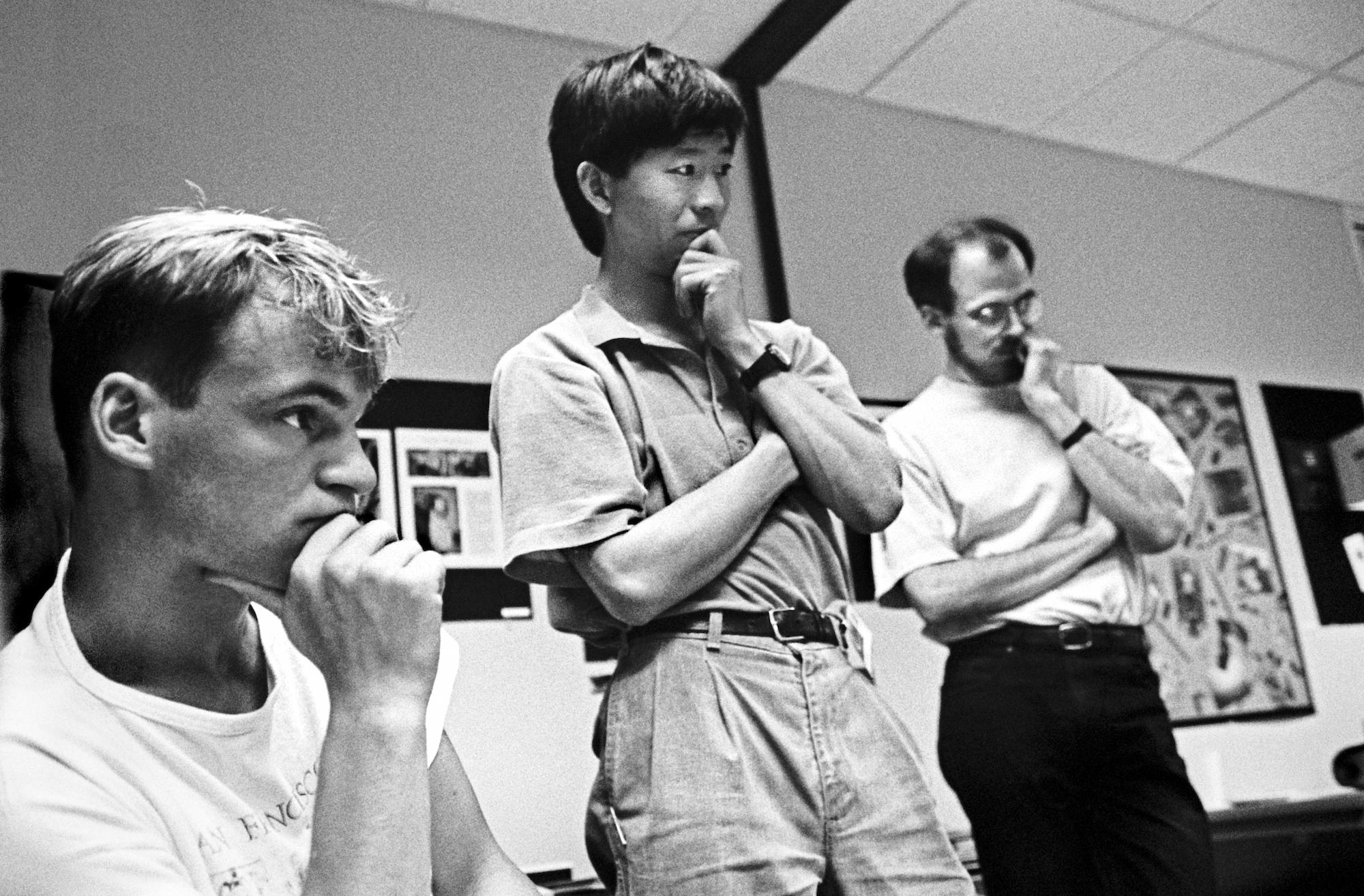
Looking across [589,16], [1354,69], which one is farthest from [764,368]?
[1354,69]

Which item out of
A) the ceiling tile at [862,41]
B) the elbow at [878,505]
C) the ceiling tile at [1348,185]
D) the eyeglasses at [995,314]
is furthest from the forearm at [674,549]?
the ceiling tile at [1348,185]

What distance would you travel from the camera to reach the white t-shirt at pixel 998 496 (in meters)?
1.85

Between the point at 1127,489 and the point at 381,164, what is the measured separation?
1758mm

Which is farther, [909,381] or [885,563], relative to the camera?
[909,381]

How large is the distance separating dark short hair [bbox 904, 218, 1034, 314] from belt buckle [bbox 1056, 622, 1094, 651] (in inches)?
24.2

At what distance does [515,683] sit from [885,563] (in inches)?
37.2

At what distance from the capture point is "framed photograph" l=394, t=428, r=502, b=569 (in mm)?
2514

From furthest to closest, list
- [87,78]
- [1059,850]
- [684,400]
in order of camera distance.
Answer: [87,78] < [1059,850] < [684,400]

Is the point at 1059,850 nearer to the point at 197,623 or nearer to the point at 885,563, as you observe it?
the point at 885,563

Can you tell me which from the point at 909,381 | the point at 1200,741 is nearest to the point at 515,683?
→ the point at 909,381

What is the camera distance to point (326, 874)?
77cm

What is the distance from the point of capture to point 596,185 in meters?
1.48

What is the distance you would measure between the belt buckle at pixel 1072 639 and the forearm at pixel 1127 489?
18cm

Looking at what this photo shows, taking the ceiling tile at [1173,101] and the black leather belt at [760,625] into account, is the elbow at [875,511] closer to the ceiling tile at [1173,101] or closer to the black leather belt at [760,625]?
the black leather belt at [760,625]
